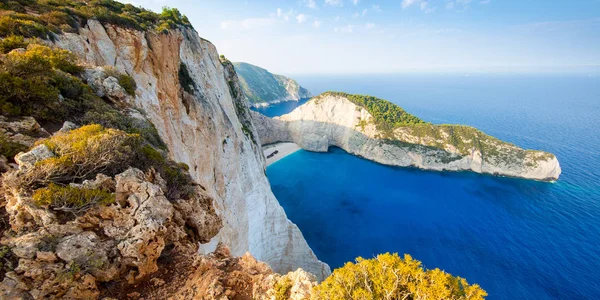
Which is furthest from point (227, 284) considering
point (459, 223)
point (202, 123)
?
point (459, 223)

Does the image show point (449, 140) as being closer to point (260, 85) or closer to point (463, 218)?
point (463, 218)

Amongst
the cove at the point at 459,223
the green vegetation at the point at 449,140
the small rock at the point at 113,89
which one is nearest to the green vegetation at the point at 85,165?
the small rock at the point at 113,89

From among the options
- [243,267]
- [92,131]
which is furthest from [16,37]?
[243,267]

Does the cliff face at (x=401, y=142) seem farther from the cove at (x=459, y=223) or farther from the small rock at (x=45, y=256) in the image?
the small rock at (x=45, y=256)

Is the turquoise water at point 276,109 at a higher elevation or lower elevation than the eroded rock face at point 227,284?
lower

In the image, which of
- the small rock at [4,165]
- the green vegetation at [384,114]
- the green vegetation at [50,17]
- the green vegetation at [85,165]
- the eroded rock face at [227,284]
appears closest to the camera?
the green vegetation at [85,165]

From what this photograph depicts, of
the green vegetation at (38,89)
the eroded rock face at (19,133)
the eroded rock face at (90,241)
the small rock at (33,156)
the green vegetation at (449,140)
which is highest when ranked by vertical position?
the green vegetation at (38,89)
